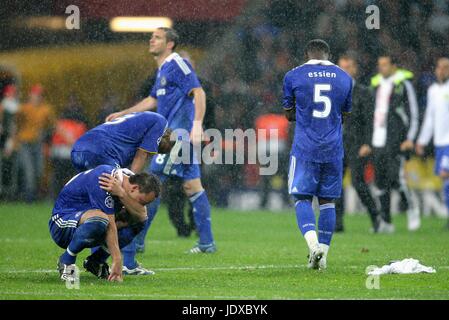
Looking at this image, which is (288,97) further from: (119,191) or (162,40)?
(162,40)

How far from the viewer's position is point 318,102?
10523 millimetres

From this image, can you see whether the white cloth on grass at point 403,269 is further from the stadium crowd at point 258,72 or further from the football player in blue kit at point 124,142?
the stadium crowd at point 258,72

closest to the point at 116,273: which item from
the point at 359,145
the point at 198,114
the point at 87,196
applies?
the point at 87,196

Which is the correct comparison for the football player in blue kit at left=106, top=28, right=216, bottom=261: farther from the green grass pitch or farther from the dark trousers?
the dark trousers

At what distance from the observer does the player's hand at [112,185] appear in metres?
8.99

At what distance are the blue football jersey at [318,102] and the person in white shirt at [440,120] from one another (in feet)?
21.4

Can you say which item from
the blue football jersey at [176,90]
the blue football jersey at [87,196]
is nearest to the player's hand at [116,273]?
the blue football jersey at [87,196]

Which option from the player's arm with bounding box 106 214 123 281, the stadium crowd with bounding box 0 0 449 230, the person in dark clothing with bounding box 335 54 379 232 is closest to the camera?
the player's arm with bounding box 106 214 123 281

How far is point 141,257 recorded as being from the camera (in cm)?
1191

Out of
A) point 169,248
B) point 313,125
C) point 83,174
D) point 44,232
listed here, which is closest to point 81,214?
point 83,174

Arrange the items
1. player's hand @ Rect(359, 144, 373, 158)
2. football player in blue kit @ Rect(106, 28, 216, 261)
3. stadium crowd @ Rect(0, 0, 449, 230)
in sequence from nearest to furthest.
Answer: football player in blue kit @ Rect(106, 28, 216, 261) → player's hand @ Rect(359, 144, 373, 158) → stadium crowd @ Rect(0, 0, 449, 230)

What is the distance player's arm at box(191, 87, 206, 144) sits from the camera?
1216 cm

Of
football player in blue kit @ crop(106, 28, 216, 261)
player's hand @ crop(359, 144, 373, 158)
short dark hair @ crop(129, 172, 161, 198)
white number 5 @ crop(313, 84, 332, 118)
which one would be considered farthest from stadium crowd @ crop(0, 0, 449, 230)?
short dark hair @ crop(129, 172, 161, 198)
